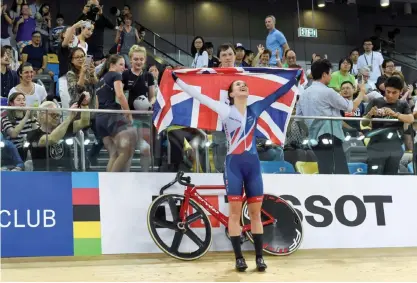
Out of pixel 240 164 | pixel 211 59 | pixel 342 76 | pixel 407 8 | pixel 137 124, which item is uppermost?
pixel 407 8

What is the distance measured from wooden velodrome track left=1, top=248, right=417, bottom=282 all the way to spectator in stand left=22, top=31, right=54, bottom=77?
5.36 m

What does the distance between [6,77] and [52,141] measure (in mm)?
2536

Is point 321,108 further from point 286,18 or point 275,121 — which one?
point 286,18

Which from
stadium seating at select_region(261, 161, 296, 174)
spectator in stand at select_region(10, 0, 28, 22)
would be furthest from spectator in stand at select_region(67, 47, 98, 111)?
spectator in stand at select_region(10, 0, 28, 22)

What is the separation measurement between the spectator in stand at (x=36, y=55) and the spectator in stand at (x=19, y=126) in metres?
4.41

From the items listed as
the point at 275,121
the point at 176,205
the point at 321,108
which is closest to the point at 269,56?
the point at 321,108

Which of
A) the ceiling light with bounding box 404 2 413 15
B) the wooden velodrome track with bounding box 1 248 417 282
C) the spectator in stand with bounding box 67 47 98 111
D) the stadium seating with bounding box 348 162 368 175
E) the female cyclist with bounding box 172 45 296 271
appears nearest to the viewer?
the wooden velodrome track with bounding box 1 248 417 282

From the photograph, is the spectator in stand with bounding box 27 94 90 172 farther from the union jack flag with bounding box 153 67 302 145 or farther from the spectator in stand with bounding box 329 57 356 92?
the spectator in stand with bounding box 329 57 356 92

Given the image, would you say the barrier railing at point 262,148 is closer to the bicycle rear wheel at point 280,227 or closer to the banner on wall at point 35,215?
the banner on wall at point 35,215

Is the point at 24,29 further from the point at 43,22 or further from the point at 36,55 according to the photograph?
the point at 36,55

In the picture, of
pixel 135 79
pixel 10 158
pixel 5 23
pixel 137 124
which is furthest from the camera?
pixel 5 23

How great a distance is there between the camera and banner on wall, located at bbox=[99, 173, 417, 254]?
659 centimetres

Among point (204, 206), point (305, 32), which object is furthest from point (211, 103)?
point (305, 32)

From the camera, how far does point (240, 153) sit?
19.5 ft
